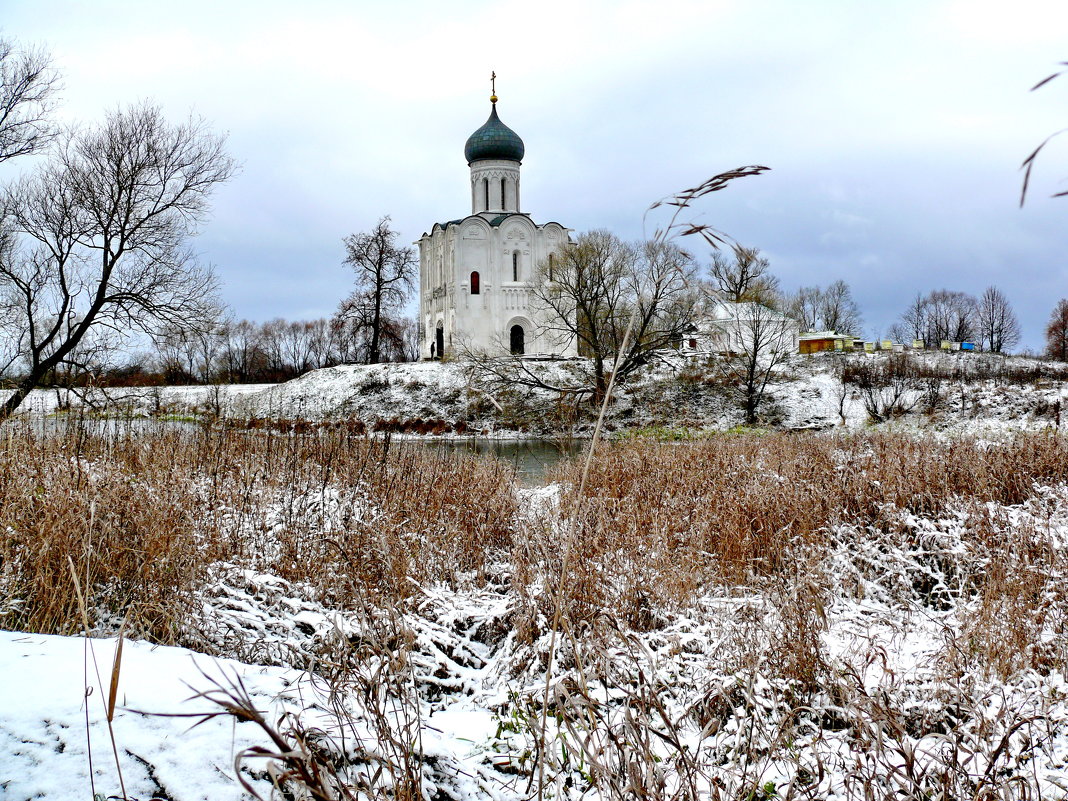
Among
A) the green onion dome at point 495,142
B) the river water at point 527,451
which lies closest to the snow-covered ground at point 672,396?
the river water at point 527,451

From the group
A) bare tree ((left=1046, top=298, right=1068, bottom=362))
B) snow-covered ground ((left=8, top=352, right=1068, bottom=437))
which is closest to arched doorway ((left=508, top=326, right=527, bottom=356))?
snow-covered ground ((left=8, top=352, right=1068, bottom=437))

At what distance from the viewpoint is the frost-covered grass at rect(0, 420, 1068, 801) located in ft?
6.23

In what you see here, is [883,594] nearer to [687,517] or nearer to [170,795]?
[687,517]

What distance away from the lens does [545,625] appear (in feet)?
13.3

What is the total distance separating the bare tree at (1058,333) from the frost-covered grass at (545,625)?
50479 millimetres

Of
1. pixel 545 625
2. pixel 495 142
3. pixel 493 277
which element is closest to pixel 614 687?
pixel 545 625

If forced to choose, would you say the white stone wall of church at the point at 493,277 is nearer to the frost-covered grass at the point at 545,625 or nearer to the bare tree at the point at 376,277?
the bare tree at the point at 376,277

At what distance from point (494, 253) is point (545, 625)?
125 feet

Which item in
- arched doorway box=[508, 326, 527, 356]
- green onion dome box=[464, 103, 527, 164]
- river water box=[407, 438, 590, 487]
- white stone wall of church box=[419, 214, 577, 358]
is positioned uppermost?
green onion dome box=[464, 103, 527, 164]

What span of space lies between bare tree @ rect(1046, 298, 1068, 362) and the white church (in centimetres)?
3299

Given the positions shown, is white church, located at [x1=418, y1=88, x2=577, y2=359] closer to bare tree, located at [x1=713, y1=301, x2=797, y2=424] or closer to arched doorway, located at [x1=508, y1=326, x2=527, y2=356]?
arched doorway, located at [x1=508, y1=326, x2=527, y2=356]

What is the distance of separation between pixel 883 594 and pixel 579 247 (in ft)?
86.9

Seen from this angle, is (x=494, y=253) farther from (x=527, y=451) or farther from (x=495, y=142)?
(x=527, y=451)

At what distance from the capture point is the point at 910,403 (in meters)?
30.5
